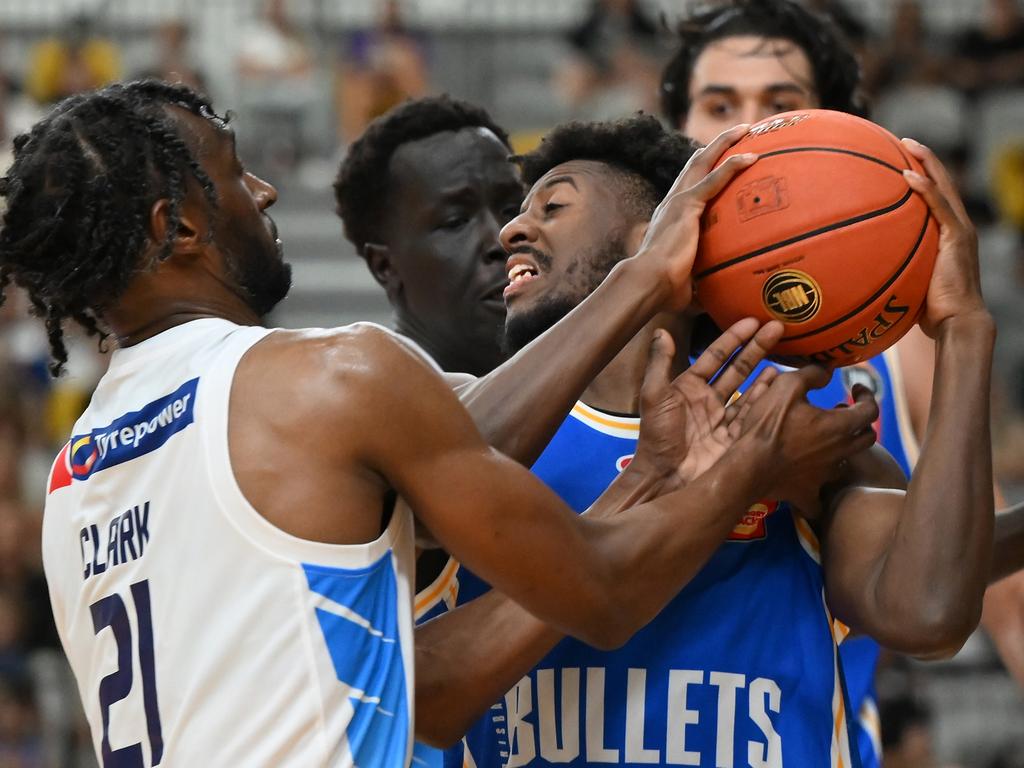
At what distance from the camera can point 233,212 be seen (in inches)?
119

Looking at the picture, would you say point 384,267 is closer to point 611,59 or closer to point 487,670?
point 487,670

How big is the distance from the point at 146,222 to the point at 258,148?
8.57 m

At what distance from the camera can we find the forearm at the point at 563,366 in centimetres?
289

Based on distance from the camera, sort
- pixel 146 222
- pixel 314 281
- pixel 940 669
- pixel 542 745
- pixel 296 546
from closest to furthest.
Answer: pixel 296 546 → pixel 146 222 → pixel 542 745 → pixel 940 669 → pixel 314 281

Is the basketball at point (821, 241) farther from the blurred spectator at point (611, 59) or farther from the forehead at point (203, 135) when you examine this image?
the blurred spectator at point (611, 59)

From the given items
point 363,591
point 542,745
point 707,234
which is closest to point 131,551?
point 363,591

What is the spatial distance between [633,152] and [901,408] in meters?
1.54

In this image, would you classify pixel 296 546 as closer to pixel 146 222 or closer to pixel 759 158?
pixel 146 222

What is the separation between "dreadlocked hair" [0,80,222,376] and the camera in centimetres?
283

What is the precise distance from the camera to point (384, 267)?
4.89 m

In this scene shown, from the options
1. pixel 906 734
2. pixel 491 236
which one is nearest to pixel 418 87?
pixel 906 734

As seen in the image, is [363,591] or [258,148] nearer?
[363,591]

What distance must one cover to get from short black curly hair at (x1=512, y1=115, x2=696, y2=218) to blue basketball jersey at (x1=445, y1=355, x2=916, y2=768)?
57 cm

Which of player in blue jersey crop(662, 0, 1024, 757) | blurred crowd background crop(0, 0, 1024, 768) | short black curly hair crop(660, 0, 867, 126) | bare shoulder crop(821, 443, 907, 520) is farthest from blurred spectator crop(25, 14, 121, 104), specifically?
bare shoulder crop(821, 443, 907, 520)
